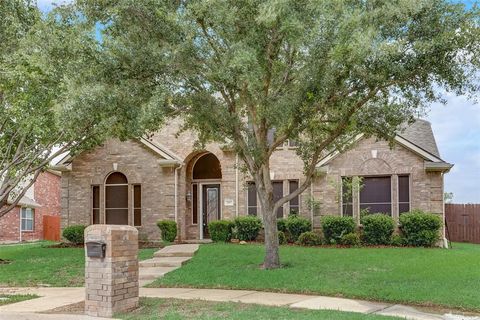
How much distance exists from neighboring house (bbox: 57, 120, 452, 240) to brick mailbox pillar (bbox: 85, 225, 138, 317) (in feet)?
38.9

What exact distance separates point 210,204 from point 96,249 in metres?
15.3

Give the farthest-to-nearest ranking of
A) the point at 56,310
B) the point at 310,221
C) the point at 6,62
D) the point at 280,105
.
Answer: the point at 310,221, the point at 6,62, the point at 280,105, the point at 56,310

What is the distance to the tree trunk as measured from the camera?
13836mm

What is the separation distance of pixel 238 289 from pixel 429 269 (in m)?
4.93

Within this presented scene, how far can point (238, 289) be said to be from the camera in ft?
38.3

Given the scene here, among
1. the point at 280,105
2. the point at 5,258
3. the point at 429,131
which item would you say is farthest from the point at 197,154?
the point at 280,105

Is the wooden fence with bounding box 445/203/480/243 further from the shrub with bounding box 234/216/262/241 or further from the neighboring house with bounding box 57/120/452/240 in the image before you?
the shrub with bounding box 234/216/262/241

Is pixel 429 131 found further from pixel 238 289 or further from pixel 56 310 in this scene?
pixel 56 310

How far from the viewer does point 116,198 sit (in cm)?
2344

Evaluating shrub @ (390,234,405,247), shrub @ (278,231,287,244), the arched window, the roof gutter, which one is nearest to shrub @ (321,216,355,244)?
shrub @ (390,234,405,247)

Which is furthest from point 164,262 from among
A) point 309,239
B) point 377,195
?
point 377,195

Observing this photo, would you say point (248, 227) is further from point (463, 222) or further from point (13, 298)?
point (463, 222)

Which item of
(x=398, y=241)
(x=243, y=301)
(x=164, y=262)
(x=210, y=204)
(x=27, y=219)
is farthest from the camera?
(x=27, y=219)

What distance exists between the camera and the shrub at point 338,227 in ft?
67.5
